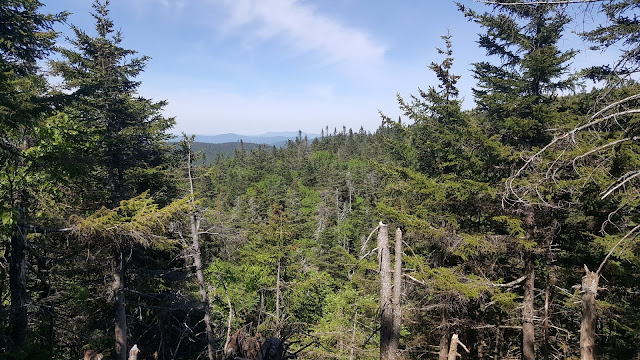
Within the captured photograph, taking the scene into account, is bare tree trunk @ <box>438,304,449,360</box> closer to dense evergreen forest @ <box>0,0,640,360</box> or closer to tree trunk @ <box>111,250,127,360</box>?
dense evergreen forest @ <box>0,0,640,360</box>

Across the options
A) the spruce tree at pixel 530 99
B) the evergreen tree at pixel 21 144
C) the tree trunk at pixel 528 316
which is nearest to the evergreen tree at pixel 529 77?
the spruce tree at pixel 530 99

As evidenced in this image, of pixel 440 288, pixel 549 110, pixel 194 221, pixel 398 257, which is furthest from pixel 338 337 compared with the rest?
pixel 549 110

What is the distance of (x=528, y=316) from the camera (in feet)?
29.5

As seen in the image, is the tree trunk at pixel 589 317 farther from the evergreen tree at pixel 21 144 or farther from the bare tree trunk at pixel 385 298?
the evergreen tree at pixel 21 144

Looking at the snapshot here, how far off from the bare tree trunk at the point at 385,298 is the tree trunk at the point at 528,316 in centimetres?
568

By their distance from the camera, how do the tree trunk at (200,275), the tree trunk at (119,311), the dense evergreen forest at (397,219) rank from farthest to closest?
1. the tree trunk at (200,275)
2. the tree trunk at (119,311)
3. the dense evergreen forest at (397,219)

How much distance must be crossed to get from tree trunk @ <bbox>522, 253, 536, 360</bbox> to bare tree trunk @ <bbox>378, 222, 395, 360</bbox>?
5683mm

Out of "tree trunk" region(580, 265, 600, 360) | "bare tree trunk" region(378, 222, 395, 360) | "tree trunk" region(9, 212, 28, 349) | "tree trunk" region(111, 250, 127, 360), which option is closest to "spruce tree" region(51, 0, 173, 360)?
"tree trunk" region(111, 250, 127, 360)

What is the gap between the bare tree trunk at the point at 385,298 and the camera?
5.66m

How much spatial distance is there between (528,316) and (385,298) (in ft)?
19.6

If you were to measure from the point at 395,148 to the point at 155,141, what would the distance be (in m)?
9.74

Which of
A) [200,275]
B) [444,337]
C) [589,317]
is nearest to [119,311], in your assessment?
[200,275]

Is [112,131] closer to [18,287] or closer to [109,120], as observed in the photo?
[109,120]

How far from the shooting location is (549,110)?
867cm
